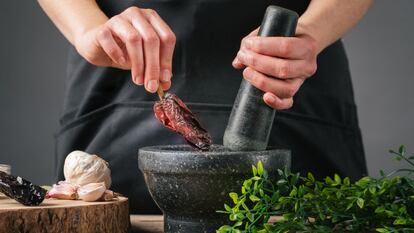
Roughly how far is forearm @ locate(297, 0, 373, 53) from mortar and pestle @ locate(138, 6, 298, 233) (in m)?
0.23

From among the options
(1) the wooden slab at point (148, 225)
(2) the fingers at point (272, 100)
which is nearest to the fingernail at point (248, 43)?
(2) the fingers at point (272, 100)

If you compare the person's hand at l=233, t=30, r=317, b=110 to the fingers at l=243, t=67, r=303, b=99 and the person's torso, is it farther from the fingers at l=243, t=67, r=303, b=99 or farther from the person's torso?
the person's torso

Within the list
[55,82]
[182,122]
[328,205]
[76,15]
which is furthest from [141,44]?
[55,82]

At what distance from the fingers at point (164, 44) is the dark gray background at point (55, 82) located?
96.7 inches

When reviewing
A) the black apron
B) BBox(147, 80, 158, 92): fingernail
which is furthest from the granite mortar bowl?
the black apron

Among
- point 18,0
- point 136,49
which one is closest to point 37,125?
point 18,0

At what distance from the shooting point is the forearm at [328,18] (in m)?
1.74

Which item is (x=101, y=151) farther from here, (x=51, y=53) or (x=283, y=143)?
(x=51, y=53)

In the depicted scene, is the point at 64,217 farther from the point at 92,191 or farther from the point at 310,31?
the point at 310,31

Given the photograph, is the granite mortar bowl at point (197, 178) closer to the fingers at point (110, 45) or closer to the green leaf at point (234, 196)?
the green leaf at point (234, 196)

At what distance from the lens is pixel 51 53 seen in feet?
13.1

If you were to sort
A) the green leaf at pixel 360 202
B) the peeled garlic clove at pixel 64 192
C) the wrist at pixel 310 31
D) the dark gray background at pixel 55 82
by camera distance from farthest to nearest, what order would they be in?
the dark gray background at pixel 55 82, the wrist at pixel 310 31, the peeled garlic clove at pixel 64 192, the green leaf at pixel 360 202

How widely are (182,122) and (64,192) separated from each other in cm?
25

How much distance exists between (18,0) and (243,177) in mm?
2764
